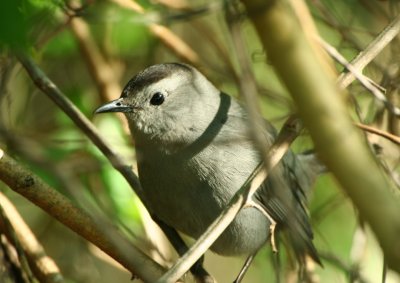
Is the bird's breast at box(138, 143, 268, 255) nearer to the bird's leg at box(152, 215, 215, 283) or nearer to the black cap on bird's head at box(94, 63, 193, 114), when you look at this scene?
the bird's leg at box(152, 215, 215, 283)

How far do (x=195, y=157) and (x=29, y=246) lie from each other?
37.6 inches

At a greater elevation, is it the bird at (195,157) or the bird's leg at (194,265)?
the bird at (195,157)

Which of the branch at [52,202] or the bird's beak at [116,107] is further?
the bird's beak at [116,107]

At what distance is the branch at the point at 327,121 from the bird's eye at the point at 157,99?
2.30 m

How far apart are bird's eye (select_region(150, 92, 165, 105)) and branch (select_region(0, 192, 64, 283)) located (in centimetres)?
99

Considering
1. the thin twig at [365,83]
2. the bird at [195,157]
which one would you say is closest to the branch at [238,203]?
the thin twig at [365,83]

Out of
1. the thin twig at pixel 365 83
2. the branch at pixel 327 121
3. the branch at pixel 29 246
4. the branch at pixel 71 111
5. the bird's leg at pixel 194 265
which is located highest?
the thin twig at pixel 365 83

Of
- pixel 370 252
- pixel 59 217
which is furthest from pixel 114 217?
pixel 370 252

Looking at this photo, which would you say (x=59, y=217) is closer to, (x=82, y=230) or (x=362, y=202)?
(x=82, y=230)

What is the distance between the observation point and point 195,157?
12.3 ft

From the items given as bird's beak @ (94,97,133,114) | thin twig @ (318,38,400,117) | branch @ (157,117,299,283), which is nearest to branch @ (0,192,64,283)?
bird's beak @ (94,97,133,114)

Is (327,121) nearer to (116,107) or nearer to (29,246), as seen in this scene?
(29,246)

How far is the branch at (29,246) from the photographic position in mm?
3291

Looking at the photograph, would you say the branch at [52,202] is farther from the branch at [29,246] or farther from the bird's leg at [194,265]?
the bird's leg at [194,265]
